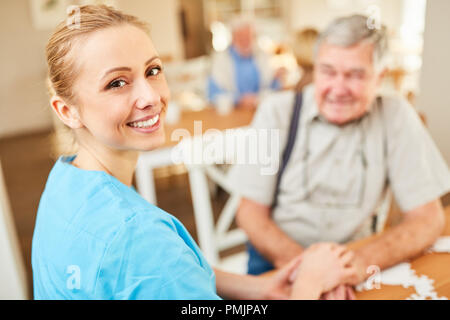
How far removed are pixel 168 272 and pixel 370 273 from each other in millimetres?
425

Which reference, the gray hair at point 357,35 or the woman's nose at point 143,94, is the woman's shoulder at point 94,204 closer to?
the woman's nose at point 143,94

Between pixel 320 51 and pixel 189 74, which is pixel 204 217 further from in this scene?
pixel 189 74

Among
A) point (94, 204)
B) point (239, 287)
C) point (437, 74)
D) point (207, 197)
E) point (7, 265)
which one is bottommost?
point (207, 197)

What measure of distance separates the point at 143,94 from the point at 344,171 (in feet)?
2.05

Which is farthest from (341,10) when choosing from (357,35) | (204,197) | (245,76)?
(245,76)

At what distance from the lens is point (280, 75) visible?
2.75 metres

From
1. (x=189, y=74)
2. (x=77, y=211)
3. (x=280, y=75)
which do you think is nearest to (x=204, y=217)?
(x=77, y=211)

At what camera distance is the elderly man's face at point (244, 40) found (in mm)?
2684

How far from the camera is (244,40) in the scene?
2.69 m

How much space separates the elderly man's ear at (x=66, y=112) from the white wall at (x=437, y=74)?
0.43 meters

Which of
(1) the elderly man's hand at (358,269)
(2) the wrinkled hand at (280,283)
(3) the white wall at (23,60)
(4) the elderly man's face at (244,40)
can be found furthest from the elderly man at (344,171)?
(4) the elderly man's face at (244,40)

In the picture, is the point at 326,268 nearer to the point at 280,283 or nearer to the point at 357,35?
Result: the point at 280,283

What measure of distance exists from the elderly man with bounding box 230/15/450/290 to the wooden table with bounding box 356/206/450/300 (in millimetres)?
26

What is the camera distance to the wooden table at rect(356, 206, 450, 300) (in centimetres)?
55
